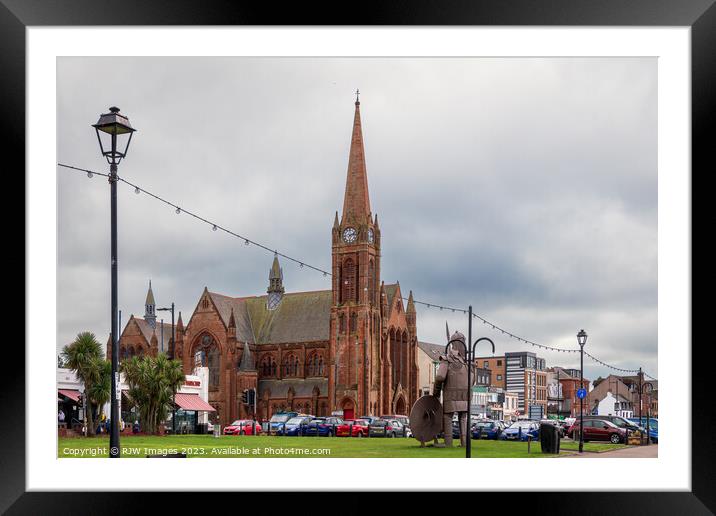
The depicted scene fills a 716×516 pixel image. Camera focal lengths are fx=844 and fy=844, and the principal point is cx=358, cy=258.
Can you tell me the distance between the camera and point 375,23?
1109 centimetres

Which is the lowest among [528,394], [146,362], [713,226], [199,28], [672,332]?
[528,394]

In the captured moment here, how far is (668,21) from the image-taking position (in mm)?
11414

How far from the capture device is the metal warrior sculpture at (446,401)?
2423 centimetres

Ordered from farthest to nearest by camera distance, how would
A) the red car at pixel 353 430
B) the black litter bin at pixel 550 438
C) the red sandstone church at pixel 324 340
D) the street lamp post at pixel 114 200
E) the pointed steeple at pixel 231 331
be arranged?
the pointed steeple at pixel 231 331 < the red sandstone church at pixel 324 340 < the red car at pixel 353 430 < the black litter bin at pixel 550 438 < the street lamp post at pixel 114 200

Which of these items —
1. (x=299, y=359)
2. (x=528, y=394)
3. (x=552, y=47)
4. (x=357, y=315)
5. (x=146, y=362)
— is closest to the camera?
(x=552, y=47)

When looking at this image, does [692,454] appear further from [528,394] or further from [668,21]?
[528,394]

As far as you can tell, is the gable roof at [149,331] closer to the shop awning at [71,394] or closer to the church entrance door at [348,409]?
the church entrance door at [348,409]

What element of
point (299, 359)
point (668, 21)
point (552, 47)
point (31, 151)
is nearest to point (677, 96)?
point (668, 21)

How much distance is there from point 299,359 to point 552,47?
236 feet

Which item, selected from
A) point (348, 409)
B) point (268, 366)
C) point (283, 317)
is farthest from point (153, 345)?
point (348, 409)

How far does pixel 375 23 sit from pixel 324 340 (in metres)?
71.5

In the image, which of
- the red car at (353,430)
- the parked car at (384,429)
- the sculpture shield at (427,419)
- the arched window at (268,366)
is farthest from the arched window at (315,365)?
the sculpture shield at (427,419)

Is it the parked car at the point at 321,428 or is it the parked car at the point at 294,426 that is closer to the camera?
the parked car at the point at 321,428

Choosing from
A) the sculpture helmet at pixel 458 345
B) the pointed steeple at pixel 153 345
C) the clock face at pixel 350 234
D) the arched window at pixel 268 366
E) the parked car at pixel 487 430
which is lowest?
the arched window at pixel 268 366
